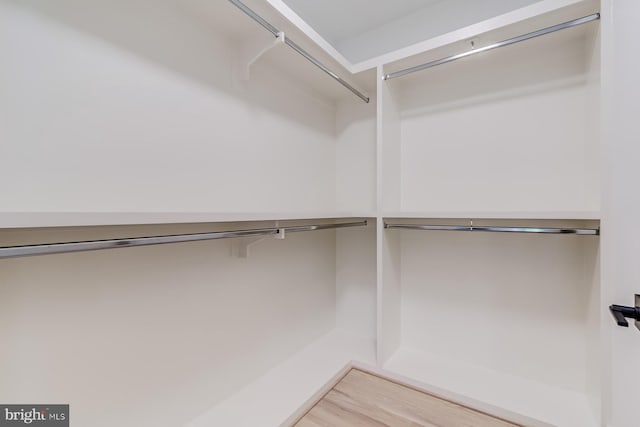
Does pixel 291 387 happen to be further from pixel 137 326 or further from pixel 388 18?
pixel 388 18

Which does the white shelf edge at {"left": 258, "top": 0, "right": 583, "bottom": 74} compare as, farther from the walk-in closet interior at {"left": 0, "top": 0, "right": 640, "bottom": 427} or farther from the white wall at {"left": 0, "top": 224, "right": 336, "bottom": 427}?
the white wall at {"left": 0, "top": 224, "right": 336, "bottom": 427}

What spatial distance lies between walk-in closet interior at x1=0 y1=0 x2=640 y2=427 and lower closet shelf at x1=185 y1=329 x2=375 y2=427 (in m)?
0.01

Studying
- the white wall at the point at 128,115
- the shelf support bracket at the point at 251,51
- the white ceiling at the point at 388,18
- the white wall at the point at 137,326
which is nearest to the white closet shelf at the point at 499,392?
the white wall at the point at 137,326

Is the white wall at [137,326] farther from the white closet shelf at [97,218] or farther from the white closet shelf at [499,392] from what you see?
A: the white closet shelf at [499,392]

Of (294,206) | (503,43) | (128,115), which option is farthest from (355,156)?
(128,115)

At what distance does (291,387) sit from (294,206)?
3.09 feet

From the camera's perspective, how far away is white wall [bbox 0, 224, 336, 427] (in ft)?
2.44

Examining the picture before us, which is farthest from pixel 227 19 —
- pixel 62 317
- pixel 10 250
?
pixel 62 317

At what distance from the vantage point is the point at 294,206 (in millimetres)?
→ 1633

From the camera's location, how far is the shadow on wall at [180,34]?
0.83 metres

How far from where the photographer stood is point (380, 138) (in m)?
1.50

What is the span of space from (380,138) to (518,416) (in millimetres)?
1413

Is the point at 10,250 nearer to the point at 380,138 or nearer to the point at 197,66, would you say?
the point at 197,66

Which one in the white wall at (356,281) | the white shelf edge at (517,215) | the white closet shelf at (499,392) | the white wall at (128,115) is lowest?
the white closet shelf at (499,392)
